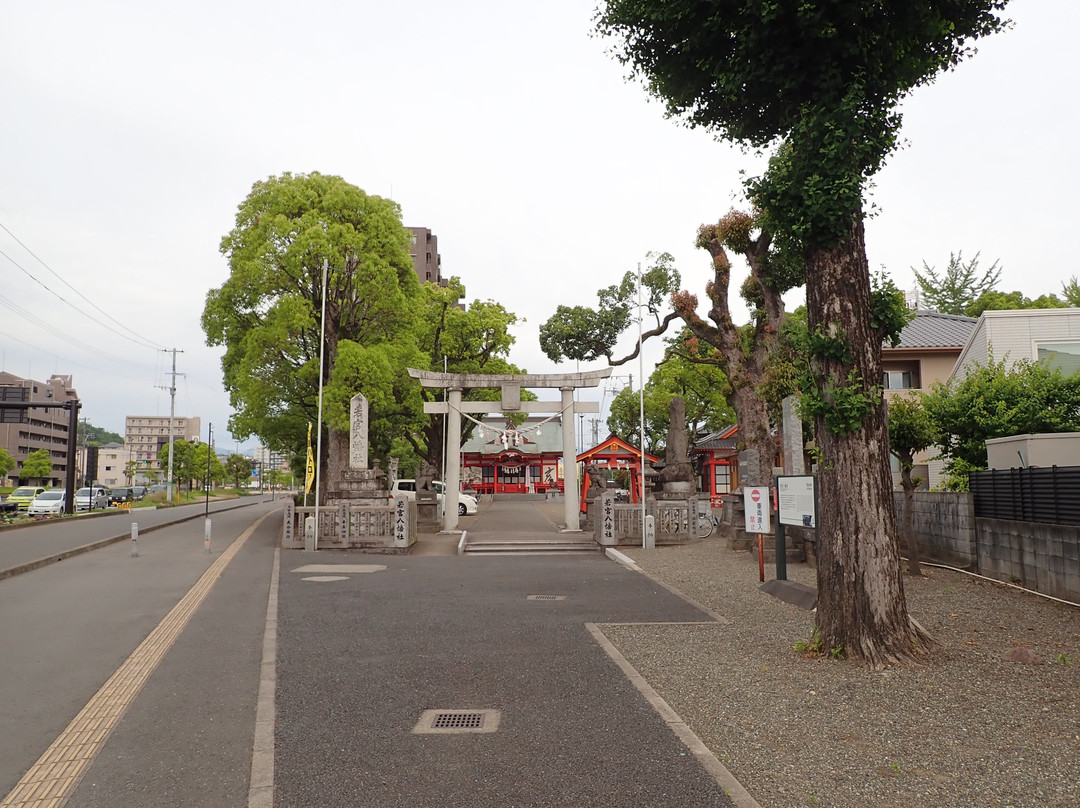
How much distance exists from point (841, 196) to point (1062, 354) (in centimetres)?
1591

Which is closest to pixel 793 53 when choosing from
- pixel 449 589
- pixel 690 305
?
pixel 449 589

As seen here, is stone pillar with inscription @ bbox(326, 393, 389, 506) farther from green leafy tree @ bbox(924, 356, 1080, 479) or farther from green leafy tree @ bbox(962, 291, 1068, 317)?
green leafy tree @ bbox(962, 291, 1068, 317)

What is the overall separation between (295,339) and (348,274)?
3.06 meters

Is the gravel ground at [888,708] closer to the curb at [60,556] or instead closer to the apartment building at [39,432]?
the curb at [60,556]

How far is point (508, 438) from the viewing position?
1062 inches

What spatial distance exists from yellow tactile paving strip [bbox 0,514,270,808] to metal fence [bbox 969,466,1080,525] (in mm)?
11292

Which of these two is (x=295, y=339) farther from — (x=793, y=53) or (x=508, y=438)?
(x=793, y=53)

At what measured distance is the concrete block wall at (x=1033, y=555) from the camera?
9.74 metres

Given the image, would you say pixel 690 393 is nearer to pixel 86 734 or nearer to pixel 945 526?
pixel 945 526

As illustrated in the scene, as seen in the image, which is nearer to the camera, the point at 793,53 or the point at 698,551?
the point at 793,53

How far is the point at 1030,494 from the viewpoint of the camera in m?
10.8

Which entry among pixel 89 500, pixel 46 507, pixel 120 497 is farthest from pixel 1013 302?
pixel 120 497

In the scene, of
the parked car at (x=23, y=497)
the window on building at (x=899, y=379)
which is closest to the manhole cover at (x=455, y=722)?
the window on building at (x=899, y=379)

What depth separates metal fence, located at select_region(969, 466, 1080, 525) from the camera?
32.4 ft
